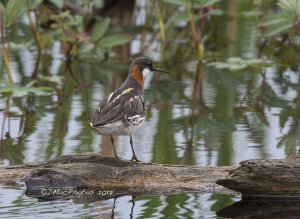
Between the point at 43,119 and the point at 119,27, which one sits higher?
the point at 119,27

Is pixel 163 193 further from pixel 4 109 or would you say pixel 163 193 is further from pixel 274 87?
pixel 274 87

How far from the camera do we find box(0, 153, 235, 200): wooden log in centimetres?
723

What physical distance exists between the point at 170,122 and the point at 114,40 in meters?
3.38

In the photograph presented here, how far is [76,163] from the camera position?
7340 mm

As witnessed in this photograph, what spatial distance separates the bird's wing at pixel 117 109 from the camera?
748 centimetres

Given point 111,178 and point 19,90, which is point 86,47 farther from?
point 111,178

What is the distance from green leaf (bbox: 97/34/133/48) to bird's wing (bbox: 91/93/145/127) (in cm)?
497

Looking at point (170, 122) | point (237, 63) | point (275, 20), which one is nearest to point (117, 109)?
point (170, 122)

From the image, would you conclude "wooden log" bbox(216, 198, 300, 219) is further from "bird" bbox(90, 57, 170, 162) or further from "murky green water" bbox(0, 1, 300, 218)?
"bird" bbox(90, 57, 170, 162)

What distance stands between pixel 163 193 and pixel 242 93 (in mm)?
4366

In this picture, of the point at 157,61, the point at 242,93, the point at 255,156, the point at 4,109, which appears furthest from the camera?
the point at 157,61

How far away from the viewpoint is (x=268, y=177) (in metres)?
6.92

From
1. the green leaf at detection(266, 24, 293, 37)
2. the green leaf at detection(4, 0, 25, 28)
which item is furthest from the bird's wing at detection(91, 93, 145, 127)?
the green leaf at detection(266, 24, 293, 37)

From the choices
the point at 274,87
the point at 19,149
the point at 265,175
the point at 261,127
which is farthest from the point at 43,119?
the point at 265,175
